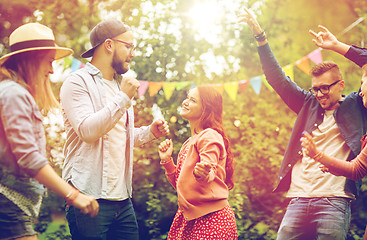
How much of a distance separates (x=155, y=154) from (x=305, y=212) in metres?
2.55

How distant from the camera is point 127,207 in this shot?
2887mm

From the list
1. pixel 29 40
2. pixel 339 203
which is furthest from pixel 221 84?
pixel 29 40

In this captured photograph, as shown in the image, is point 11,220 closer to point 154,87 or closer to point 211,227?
point 211,227

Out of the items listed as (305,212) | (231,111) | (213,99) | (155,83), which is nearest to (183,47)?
(155,83)

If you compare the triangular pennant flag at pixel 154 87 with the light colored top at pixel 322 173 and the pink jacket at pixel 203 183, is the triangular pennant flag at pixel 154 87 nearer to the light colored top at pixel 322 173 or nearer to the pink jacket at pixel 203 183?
the pink jacket at pixel 203 183

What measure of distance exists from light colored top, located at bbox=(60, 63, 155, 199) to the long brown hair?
815 millimetres

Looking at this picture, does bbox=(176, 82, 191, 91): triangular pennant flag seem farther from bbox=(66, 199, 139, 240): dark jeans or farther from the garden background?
bbox=(66, 199, 139, 240): dark jeans

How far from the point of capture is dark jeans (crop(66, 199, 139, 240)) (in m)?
2.64

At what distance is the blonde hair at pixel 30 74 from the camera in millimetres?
2264

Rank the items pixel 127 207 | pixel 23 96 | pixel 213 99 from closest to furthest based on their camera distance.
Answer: pixel 23 96, pixel 127 207, pixel 213 99

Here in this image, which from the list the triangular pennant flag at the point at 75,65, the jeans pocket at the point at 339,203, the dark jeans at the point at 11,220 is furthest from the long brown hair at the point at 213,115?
the triangular pennant flag at the point at 75,65

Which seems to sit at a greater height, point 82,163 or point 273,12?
point 273,12

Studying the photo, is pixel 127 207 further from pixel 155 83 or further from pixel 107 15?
pixel 107 15

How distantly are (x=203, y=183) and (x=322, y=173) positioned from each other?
930 millimetres
